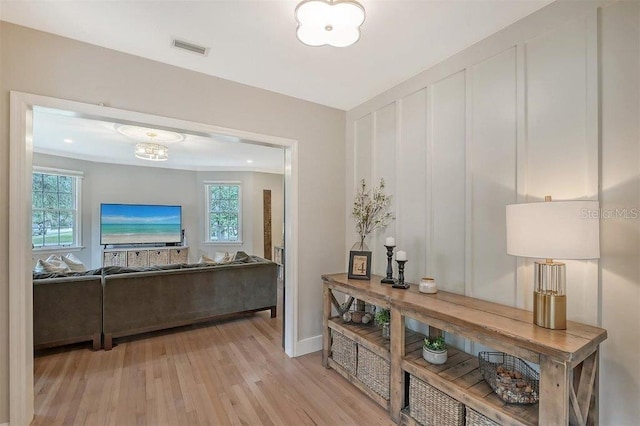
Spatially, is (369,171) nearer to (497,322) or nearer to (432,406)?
(497,322)

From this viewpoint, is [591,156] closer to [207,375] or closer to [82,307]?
[207,375]

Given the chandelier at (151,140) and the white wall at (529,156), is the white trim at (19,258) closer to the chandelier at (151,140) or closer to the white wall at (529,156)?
the chandelier at (151,140)

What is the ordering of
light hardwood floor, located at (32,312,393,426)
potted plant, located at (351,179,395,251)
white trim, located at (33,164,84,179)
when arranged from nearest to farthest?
light hardwood floor, located at (32,312,393,426), potted plant, located at (351,179,395,251), white trim, located at (33,164,84,179)

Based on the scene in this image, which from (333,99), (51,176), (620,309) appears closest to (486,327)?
(620,309)

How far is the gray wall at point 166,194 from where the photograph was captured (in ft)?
19.9

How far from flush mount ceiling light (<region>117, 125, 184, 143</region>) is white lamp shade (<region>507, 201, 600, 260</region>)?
13.9ft

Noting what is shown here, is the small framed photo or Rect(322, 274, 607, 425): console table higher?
the small framed photo

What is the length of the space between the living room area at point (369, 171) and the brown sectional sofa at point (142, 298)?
0.25ft

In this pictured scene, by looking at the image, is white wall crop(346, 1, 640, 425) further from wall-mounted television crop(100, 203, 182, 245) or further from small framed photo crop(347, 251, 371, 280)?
wall-mounted television crop(100, 203, 182, 245)

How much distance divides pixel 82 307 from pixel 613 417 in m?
4.20

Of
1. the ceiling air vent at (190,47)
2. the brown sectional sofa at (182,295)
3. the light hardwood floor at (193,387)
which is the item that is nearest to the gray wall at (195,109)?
the ceiling air vent at (190,47)

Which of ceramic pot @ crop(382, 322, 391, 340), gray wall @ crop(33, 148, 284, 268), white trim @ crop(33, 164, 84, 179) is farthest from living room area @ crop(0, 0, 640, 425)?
gray wall @ crop(33, 148, 284, 268)

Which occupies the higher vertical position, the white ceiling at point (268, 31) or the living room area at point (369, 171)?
the white ceiling at point (268, 31)

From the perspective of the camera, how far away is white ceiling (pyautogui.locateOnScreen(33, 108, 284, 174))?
4055mm
